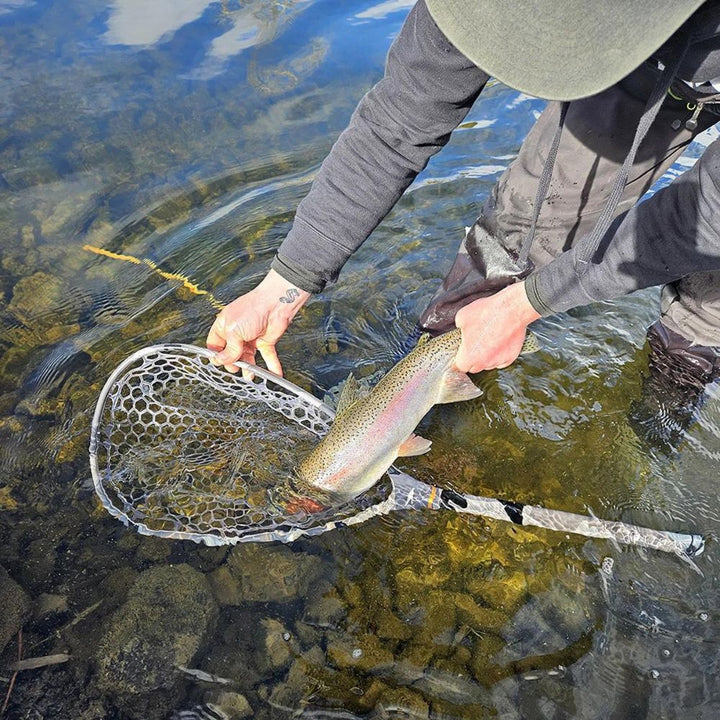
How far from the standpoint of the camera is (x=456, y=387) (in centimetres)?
322

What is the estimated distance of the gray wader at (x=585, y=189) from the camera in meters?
3.01

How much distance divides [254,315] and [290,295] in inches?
7.3

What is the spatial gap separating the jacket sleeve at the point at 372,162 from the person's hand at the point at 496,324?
0.63 meters

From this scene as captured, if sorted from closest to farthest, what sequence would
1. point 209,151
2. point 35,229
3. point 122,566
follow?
1. point 122,566
2. point 35,229
3. point 209,151

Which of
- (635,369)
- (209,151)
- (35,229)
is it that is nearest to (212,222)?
(209,151)

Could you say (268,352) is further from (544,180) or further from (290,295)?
(544,180)

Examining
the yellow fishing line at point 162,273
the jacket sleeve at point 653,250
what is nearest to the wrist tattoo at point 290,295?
the jacket sleeve at point 653,250

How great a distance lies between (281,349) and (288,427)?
2.90ft

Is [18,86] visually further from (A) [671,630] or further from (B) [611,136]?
(A) [671,630]

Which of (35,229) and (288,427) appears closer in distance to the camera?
(288,427)

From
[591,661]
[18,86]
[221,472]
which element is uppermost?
[18,86]

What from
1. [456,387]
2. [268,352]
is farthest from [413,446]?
[268,352]

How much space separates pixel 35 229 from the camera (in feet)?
16.0

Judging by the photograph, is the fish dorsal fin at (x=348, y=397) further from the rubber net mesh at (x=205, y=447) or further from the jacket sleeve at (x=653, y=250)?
the jacket sleeve at (x=653, y=250)
